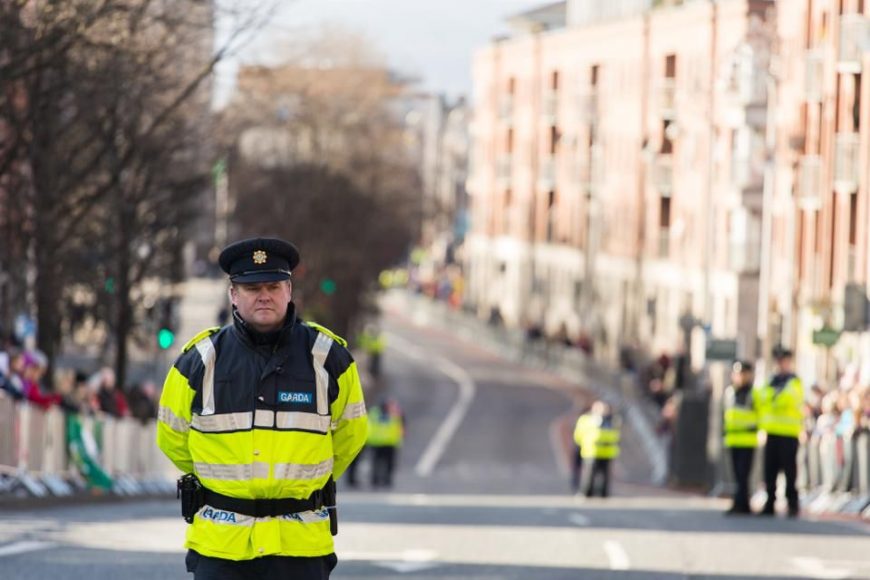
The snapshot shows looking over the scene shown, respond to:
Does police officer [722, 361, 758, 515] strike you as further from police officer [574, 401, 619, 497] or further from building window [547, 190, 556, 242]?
building window [547, 190, 556, 242]

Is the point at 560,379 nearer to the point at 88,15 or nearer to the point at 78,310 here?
the point at 78,310

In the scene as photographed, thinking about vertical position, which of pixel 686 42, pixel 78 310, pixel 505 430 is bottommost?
pixel 505 430

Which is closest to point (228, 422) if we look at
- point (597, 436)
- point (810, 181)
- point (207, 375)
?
point (207, 375)

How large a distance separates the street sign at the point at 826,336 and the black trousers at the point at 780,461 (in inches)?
641

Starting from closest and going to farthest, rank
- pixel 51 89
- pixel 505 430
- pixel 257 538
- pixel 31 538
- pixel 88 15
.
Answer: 1. pixel 257 538
2. pixel 31 538
3. pixel 88 15
4. pixel 51 89
5. pixel 505 430

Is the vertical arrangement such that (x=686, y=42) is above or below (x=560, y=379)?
above

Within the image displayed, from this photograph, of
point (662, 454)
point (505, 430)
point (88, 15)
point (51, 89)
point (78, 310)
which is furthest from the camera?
point (505, 430)

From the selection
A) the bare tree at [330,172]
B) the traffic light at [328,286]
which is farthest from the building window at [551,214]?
the traffic light at [328,286]

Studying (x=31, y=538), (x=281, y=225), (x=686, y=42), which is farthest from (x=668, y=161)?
(x=31, y=538)

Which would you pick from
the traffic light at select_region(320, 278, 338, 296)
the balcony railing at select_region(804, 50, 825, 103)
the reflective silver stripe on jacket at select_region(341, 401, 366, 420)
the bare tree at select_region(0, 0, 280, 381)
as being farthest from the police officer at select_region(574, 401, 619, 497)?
the traffic light at select_region(320, 278, 338, 296)

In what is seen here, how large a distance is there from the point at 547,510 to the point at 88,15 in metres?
7.76

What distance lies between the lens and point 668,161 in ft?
262

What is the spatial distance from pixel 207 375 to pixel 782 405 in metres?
13.9

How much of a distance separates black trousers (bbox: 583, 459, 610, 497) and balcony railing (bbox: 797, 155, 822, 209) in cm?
2252
